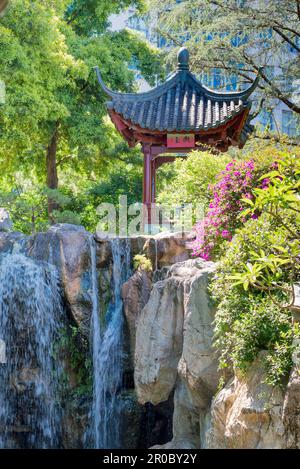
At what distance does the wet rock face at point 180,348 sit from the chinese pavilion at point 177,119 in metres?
4.03

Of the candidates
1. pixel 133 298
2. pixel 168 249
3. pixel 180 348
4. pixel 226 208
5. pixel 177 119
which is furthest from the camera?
pixel 177 119

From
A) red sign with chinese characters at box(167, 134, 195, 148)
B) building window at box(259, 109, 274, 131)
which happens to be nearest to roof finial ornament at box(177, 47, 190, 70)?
red sign with chinese characters at box(167, 134, 195, 148)

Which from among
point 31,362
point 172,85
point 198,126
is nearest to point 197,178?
point 198,126

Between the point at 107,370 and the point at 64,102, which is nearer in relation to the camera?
the point at 107,370

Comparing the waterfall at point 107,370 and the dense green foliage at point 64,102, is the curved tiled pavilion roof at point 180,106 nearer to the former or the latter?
the dense green foliage at point 64,102

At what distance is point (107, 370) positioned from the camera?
989 cm

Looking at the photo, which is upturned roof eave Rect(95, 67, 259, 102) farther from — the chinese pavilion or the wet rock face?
the wet rock face

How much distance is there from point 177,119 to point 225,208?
11.8ft

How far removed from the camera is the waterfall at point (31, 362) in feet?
31.9

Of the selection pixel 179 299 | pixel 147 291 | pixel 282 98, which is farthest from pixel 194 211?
pixel 282 98

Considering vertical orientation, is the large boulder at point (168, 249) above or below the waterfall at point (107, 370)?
above

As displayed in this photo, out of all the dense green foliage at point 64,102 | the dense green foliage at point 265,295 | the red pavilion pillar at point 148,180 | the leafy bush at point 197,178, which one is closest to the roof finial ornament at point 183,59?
the red pavilion pillar at point 148,180

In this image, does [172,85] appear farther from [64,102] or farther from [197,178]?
[64,102]

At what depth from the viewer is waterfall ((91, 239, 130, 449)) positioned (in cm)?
973
